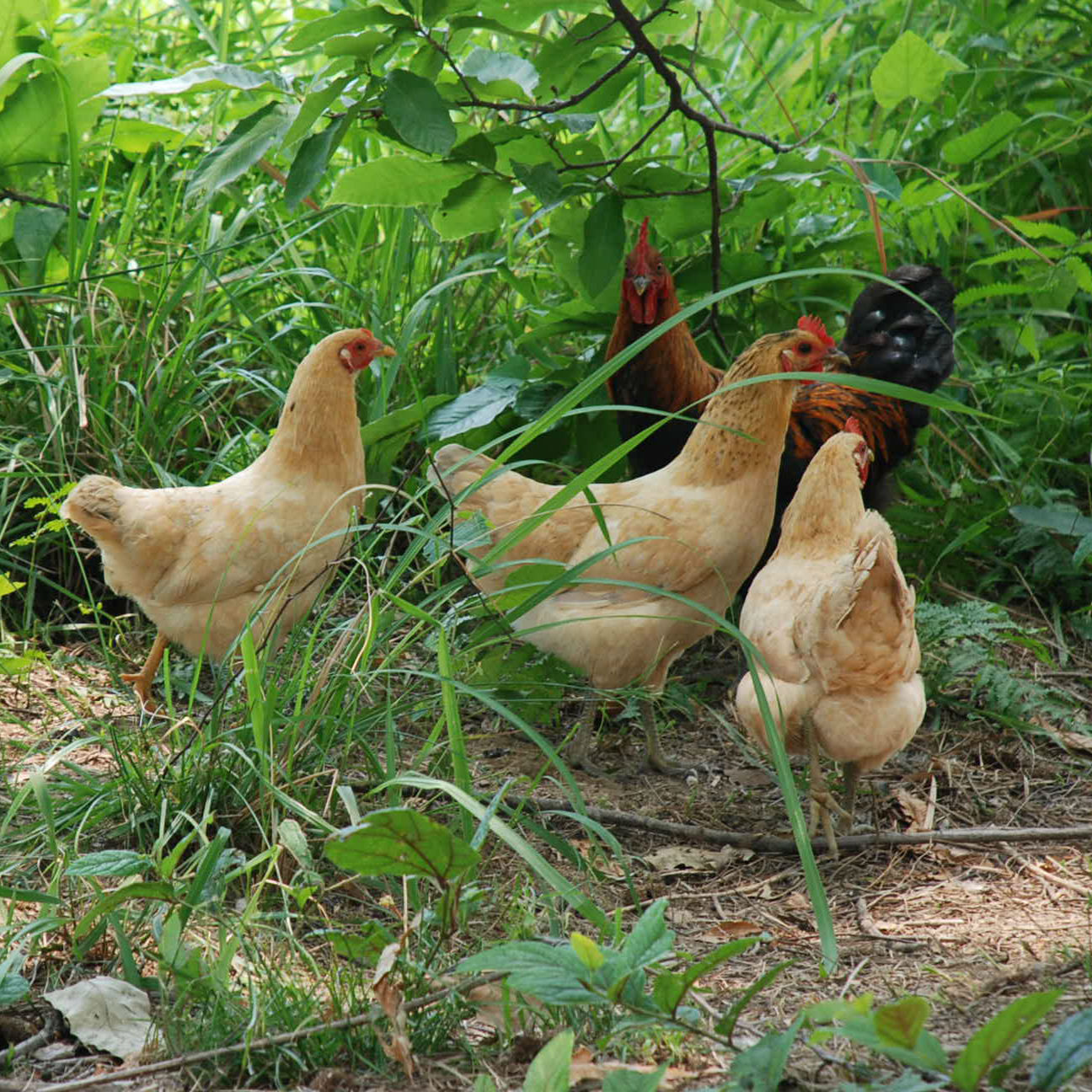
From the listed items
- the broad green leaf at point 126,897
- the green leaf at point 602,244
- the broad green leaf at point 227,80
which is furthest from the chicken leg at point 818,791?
the broad green leaf at point 227,80

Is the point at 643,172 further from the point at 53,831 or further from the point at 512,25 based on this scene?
the point at 53,831

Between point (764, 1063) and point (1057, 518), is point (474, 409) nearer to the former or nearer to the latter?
point (1057, 518)

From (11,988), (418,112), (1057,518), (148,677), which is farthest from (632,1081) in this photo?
(1057,518)

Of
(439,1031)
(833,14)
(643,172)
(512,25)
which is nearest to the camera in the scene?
(439,1031)

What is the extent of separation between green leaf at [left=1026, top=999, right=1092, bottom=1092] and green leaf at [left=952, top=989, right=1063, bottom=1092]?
8 cm

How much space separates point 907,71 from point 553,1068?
3.59 meters

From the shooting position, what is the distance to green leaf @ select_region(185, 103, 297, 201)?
2.79m

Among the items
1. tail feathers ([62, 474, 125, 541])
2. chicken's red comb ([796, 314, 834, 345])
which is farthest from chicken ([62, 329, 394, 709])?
chicken's red comb ([796, 314, 834, 345])

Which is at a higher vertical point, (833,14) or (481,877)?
(833,14)

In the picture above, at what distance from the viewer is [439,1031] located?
79.2 inches

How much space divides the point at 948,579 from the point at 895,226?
140 cm

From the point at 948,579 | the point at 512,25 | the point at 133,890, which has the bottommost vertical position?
the point at 948,579

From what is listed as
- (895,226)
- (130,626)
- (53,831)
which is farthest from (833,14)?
(53,831)

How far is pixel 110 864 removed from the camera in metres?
2.20
